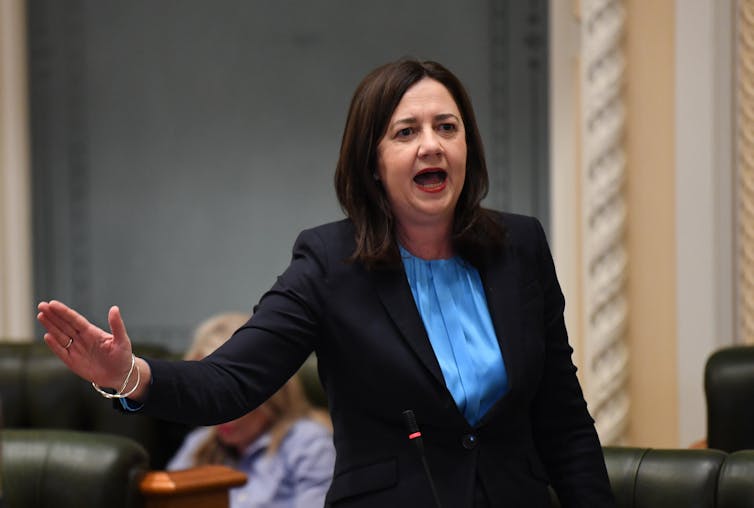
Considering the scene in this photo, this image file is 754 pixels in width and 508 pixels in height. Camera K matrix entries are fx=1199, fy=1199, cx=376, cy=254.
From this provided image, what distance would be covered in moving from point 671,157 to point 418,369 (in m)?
1.79

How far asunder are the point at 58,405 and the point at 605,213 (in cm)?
155

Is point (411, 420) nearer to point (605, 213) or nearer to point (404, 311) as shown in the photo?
point (404, 311)

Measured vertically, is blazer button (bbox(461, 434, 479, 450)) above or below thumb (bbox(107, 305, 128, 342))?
below

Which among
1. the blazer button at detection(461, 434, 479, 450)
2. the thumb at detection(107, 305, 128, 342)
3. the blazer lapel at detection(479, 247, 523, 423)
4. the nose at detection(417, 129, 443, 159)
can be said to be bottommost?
the blazer button at detection(461, 434, 479, 450)

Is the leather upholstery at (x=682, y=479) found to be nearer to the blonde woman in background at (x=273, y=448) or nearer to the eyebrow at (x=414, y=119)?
the eyebrow at (x=414, y=119)

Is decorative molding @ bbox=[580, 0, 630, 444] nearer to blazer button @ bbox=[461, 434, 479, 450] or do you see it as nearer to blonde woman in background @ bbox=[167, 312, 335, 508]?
blonde woman in background @ bbox=[167, 312, 335, 508]

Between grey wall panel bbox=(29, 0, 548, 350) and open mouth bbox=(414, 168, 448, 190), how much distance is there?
3161 mm

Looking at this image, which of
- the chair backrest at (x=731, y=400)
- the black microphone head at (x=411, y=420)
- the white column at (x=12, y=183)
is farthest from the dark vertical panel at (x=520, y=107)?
the black microphone head at (x=411, y=420)

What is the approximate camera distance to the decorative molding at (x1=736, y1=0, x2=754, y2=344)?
3016 mm

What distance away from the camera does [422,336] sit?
1605 millimetres

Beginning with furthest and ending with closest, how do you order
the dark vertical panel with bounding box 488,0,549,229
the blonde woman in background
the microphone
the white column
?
the dark vertical panel with bounding box 488,0,549,229
the white column
the blonde woman in background
the microphone

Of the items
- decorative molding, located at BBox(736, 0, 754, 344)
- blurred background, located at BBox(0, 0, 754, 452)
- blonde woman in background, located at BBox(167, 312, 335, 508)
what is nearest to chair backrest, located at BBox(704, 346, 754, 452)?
decorative molding, located at BBox(736, 0, 754, 344)

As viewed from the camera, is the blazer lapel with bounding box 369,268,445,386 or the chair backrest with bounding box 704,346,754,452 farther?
the chair backrest with bounding box 704,346,754,452

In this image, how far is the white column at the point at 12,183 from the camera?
4516 millimetres
